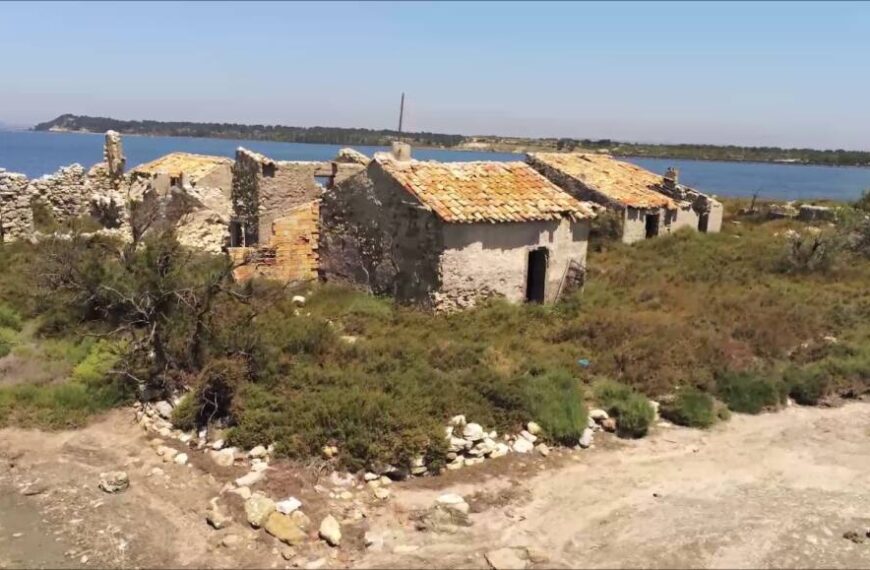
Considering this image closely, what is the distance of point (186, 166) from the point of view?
27.9 m

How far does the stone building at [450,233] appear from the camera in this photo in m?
16.7

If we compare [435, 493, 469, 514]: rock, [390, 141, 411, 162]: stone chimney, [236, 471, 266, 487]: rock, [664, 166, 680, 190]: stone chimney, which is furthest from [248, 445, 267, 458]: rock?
[664, 166, 680, 190]: stone chimney

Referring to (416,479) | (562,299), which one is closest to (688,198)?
(562,299)

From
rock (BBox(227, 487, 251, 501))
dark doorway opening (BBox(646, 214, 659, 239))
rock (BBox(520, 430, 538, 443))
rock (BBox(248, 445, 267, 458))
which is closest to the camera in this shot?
rock (BBox(227, 487, 251, 501))

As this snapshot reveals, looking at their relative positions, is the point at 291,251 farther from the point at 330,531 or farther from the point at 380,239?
the point at 330,531

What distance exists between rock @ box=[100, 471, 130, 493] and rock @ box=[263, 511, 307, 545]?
A: 7.62 feet

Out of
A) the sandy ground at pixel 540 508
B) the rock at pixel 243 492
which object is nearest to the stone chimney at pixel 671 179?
the sandy ground at pixel 540 508

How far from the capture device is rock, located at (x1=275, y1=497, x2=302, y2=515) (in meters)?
9.30

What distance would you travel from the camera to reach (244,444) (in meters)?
10.8

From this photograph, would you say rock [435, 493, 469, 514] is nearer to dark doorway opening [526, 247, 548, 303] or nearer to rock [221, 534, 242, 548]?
rock [221, 534, 242, 548]

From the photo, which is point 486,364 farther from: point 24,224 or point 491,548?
point 24,224

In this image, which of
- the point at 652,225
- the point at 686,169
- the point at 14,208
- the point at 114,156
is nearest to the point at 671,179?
the point at 652,225

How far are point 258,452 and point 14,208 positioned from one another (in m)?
16.0

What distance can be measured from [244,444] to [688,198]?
84.3 feet
